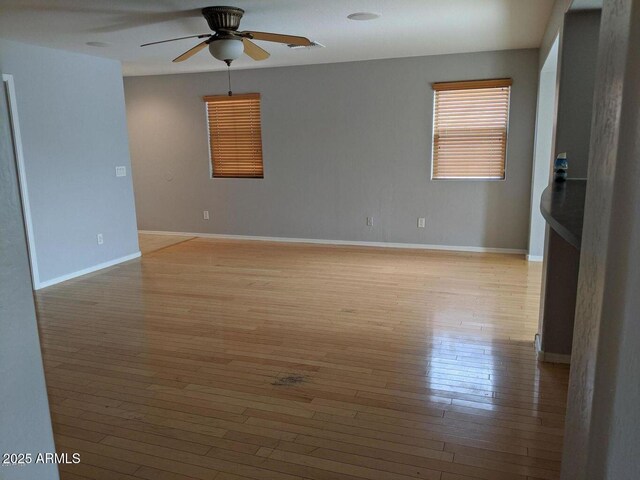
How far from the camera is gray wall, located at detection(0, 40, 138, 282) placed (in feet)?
15.1

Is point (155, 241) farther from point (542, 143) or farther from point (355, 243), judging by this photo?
point (542, 143)

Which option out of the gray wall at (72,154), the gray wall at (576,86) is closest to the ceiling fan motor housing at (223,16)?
the gray wall at (72,154)

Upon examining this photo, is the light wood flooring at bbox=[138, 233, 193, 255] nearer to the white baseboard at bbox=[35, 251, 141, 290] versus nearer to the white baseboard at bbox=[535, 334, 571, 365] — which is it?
the white baseboard at bbox=[35, 251, 141, 290]

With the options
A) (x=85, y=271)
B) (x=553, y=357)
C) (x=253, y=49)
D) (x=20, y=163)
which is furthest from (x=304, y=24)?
(x=85, y=271)

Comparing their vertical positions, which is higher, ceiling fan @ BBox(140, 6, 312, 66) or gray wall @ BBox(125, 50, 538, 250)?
ceiling fan @ BBox(140, 6, 312, 66)

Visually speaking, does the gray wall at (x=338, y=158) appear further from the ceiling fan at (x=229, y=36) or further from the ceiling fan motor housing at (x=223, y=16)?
the ceiling fan motor housing at (x=223, y=16)

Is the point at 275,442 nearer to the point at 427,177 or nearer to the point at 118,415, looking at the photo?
the point at 118,415

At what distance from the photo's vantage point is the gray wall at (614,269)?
804 millimetres

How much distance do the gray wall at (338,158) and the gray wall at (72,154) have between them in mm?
1418

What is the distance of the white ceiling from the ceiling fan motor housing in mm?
57

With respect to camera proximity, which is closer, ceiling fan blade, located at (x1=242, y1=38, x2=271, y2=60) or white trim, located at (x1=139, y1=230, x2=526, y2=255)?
ceiling fan blade, located at (x1=242, y1=38, x2=271, y2=60)

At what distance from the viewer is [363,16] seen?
3.86 metres

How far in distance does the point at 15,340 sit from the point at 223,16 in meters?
3.39

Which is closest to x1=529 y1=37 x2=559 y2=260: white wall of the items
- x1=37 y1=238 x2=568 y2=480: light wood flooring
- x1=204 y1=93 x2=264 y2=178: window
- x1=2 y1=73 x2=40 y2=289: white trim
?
x1=37 y1=238 x2=568 y2=480: light wood flooring
